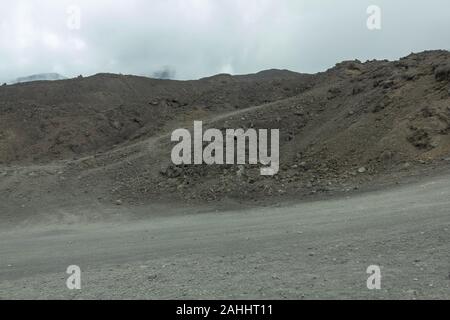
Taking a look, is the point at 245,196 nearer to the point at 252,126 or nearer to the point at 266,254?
the point at 252,126

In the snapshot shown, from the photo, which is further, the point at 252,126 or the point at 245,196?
the point at 252,126

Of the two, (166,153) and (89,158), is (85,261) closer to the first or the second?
(166,153)

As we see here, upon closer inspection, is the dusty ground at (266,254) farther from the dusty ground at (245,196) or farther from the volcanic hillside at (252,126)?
the volcanic hillside at (252,126)

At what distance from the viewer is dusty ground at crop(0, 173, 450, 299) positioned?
5.83 metres

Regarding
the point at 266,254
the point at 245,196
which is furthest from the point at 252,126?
the point at 266,254

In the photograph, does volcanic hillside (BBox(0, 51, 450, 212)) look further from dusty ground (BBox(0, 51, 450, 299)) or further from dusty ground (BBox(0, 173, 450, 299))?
dusty ground (BBox(0, 173, 450, 299))

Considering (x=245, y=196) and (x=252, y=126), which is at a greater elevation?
(x=252, y=126)

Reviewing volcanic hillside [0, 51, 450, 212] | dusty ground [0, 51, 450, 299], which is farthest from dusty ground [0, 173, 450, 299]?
volcanic hillside [0, 51, 450, 212]

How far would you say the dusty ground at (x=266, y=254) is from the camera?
583cm

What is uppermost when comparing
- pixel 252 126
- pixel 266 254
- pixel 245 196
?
pixel 252 126

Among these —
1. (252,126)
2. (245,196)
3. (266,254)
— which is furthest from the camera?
(252,126)

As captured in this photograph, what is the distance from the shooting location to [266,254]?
7.40 m

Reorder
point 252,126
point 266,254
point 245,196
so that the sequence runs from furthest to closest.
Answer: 1. point 252,126
2. point 245,196
3. point 266,254
